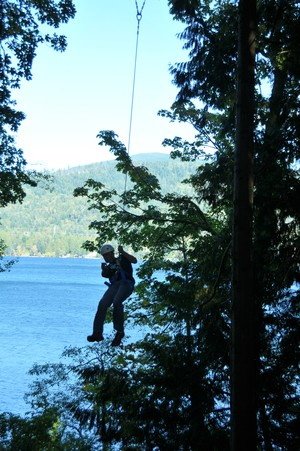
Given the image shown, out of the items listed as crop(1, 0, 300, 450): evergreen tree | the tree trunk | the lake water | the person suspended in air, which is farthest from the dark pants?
the lake water

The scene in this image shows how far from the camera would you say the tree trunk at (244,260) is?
4.35 meters

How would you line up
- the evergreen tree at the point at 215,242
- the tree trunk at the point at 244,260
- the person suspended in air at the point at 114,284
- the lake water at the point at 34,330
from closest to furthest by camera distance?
the tree trunk at the point at 244,260 → the evergreen tree at the point at 215,242 → the person suspended in air at the point at 114,284 → the lake water at the point at 34,330

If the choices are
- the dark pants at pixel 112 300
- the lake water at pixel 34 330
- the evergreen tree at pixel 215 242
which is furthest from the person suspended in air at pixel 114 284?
the lake water at pixel 34 330

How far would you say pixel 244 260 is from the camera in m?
4.54

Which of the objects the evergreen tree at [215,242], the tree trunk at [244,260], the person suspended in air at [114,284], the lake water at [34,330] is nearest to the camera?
the tree trunk at [244,260]

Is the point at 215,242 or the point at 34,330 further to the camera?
the point at 34,330

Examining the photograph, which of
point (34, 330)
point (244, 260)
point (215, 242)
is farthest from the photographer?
point (34, 330)

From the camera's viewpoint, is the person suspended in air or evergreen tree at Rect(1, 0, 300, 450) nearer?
evergreen tree at Rect(1, 0, 300, 450)

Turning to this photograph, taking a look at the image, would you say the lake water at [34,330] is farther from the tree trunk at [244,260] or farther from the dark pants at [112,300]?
the tree trunk at [244,260]

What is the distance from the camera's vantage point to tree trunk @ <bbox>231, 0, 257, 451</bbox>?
435 centimetres

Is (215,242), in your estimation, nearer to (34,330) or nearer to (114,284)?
(114,284)

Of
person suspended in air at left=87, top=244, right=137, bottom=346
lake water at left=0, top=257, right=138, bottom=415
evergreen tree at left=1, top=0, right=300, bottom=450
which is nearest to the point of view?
evergreen tree at left=1, top=0, right=300, bottom=450

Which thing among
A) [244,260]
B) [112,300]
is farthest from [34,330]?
[244,260]

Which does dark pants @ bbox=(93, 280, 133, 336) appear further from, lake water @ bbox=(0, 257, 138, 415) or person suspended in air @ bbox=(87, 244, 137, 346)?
lake water @ bbox=(0, 257, 138, 415)
